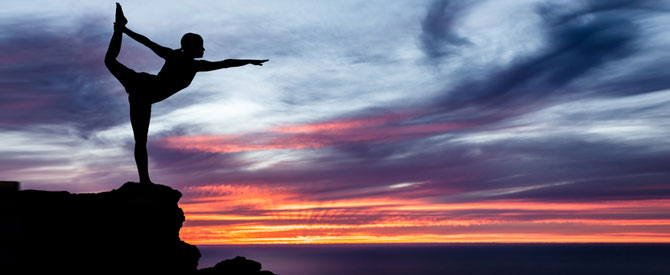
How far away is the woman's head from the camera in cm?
1373

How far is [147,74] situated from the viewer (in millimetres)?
14172

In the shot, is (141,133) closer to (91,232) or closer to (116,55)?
(116,55)

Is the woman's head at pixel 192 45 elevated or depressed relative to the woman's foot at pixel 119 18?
depressed

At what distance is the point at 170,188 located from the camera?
48.1ft

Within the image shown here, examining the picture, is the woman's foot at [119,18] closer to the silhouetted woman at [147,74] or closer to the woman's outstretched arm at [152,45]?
the silhouetted woman at [147,74]

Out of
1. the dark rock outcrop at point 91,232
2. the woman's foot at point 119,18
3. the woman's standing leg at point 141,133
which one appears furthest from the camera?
the woman's standing leg at point 141,133

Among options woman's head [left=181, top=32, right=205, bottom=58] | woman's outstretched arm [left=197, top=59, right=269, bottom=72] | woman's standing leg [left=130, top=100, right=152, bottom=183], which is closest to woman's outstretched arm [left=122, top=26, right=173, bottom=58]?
woman's head [left=181, top=32, right=205, bottom=58]

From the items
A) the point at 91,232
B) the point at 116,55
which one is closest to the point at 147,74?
the point at 116,55

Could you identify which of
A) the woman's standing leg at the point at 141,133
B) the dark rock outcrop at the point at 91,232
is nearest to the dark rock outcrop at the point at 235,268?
the dark rock outcrop at the point at 91,232

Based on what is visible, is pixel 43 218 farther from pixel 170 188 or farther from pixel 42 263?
pixel 170 188

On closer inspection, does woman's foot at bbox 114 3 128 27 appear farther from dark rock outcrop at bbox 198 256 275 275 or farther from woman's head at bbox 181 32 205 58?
dark rock outcrop at bbox 198 256 275 275

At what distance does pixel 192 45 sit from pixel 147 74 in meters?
1.48

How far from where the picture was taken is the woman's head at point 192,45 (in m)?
13.7

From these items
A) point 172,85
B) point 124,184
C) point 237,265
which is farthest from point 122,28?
point 237,265
